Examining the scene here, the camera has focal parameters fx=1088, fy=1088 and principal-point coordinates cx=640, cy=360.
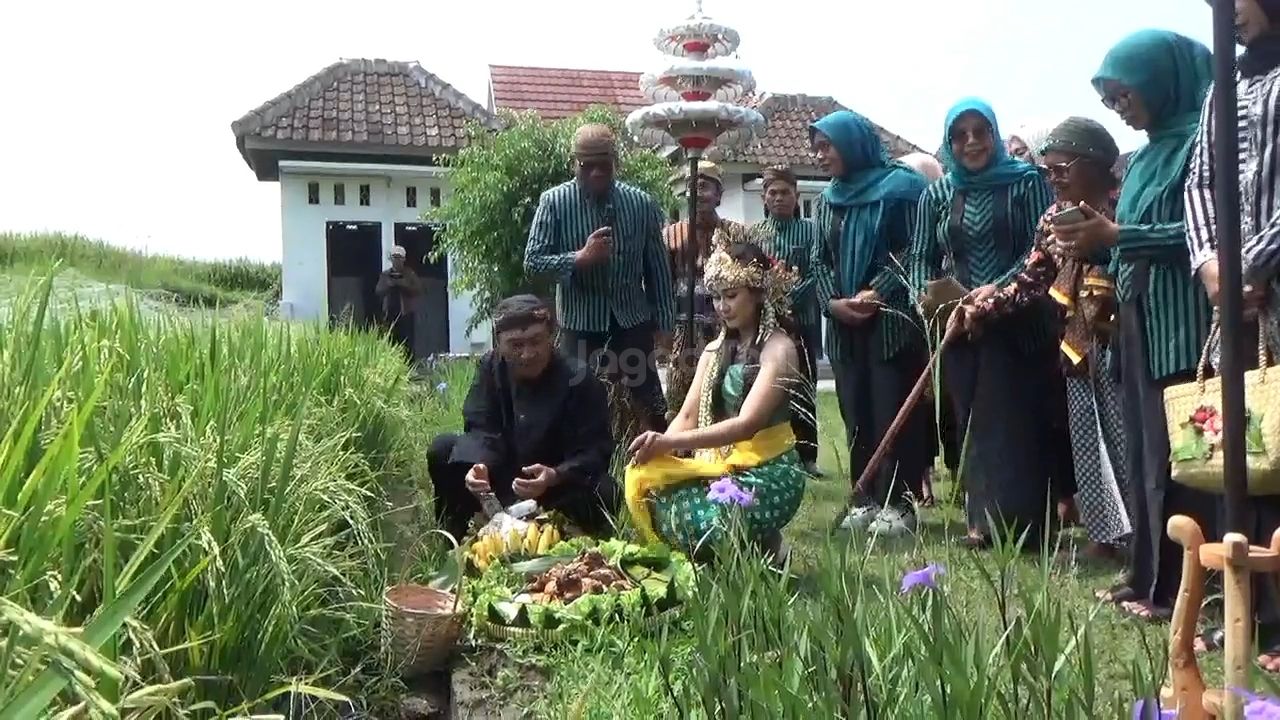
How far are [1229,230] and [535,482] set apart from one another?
2.38m

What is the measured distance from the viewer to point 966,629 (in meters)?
1.42

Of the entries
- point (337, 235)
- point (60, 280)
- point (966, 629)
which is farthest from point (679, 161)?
point (966, 629)

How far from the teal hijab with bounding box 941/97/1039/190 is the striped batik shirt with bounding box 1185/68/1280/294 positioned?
4.55 feet

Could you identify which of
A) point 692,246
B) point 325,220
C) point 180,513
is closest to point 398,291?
point 325,220

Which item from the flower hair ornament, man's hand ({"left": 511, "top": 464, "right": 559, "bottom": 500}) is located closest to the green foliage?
man's hand ({"left": 511, "top": 464, "right": 559, "bottom": 500})

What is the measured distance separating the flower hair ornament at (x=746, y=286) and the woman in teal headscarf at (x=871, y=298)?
26.4 inches

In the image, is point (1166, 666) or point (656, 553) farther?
point (656, 553)

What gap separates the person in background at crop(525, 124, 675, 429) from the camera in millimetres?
4457

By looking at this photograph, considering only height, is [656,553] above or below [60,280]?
below

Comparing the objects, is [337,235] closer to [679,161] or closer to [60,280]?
[679,161]

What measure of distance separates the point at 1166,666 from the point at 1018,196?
2770 millimetres

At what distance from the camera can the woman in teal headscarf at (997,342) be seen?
369 cm

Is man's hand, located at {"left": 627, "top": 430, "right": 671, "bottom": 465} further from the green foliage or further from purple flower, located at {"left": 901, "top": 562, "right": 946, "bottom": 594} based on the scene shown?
purple flower, located at {"left": 901, "top": 562, "right": 946, "bottom": 594}

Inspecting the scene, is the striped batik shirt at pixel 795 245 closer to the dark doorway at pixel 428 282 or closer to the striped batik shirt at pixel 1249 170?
the striped batik shirt at pixel 1249 170
